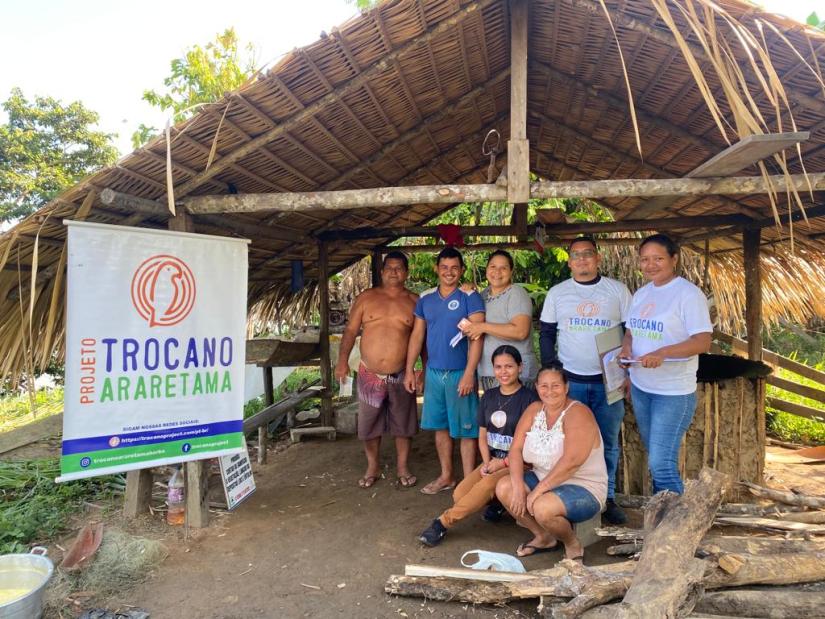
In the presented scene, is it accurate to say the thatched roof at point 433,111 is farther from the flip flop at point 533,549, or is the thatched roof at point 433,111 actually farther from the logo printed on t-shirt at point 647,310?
the flip flop at point 533,549

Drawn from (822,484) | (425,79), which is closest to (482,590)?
(425,79)

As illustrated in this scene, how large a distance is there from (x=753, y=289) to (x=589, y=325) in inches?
132

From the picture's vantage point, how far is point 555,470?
274 centimetres

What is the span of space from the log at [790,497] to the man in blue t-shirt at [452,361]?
1997mm

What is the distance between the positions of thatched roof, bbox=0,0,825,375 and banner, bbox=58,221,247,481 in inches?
15.4

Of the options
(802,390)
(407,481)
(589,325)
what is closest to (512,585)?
(589,325)

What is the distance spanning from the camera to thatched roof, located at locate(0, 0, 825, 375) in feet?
9.34

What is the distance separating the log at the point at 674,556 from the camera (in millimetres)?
1901

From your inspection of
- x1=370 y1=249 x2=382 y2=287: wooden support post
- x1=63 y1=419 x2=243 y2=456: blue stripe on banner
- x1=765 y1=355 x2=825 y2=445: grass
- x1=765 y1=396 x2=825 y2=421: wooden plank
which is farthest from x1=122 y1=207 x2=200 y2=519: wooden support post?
x1=765 y1=355 x2=825 y2=445: grass

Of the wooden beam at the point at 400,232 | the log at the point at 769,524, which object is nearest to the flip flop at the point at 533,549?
the log at the point at 769,524

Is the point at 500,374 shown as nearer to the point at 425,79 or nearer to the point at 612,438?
the point at 612,438

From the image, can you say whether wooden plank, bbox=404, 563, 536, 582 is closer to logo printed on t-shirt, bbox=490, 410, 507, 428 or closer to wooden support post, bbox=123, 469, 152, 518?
logo printed on t-shirt, bbox=490, 410, 507, 428

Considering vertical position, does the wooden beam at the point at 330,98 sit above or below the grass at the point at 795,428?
above

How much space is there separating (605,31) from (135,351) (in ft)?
11.1
